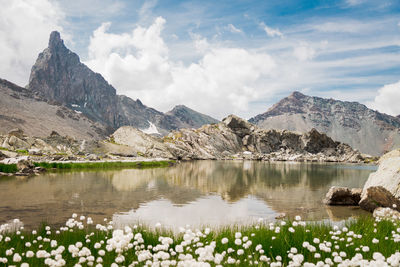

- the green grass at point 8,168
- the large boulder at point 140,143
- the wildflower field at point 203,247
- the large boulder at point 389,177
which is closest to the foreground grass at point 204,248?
the wildflower field at point 203,247

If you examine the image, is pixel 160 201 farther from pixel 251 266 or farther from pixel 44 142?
pixel 44 142

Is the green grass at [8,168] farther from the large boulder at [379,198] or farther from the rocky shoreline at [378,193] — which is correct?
the large boulder at [379,198]

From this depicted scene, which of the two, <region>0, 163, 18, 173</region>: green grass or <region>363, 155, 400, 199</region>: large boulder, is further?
<region>0, 163, 18, 173</region>: green grass

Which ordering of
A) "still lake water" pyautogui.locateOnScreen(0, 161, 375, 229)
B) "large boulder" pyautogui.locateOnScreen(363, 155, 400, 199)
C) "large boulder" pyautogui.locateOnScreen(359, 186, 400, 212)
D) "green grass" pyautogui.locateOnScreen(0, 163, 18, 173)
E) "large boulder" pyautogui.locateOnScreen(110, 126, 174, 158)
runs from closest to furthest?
"still lake water" pyautogui.locateOnScreen(0, 161, 375, 229), "large boulder" pyautogui.locateOnScreen(359, 186, 400, 212), "large boulder" pyautogui.locateOnScreen(363, 155, 400, 199), "green grass" pyautogui.locateOnScreen(0, 163, 18, 173), "large boulder" pyautogui.locateOnScreen(110, 126, 174, 158)

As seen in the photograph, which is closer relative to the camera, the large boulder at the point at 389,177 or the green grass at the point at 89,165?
the large boulder at the point at 389,177

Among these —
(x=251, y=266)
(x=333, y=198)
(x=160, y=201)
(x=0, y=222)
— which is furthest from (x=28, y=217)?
(x=333, y=198)

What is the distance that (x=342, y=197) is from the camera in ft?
102

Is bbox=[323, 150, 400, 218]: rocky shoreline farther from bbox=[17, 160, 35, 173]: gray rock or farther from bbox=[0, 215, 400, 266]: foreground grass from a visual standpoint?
bbox=[17, 160, 35, 173]: gray rock

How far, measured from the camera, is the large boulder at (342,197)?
30777 mm

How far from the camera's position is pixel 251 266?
870cm

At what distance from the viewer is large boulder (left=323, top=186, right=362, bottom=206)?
30.8 meters

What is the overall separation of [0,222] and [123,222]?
24.5ft

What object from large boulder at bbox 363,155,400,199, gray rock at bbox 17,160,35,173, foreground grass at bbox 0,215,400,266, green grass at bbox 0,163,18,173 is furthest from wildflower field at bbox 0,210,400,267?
green grass at bbox 0,163,18,173

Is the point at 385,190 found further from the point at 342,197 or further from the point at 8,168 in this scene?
the point at 8,168
